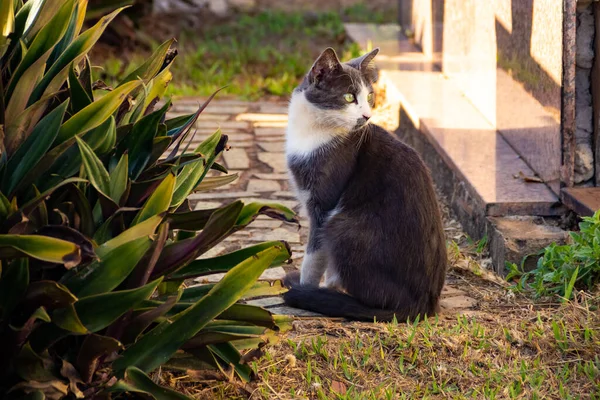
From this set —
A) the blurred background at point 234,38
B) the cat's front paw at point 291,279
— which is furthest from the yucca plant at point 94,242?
the blurred background at point 234,38

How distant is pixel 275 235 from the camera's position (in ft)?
15.8

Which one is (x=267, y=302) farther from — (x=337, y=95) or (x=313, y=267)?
(x=337, y=95)

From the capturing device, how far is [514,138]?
5.11 metres

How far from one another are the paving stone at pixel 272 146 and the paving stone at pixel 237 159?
0.19 metres

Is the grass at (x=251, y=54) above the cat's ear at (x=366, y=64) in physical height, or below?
below

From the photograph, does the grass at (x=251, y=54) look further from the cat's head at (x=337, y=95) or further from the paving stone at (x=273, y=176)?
the cat's head at (x=337, y=95)

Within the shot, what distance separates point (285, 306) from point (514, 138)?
210cm

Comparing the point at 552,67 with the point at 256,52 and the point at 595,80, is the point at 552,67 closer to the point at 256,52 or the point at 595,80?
the point at 595,80

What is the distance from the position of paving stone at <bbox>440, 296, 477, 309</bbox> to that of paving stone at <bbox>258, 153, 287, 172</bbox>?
7.38 ft

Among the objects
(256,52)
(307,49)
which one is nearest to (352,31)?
(307,49)

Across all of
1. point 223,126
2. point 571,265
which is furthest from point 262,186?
point 571,265

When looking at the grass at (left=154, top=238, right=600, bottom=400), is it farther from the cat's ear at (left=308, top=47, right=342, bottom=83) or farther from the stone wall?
the cat's ear at (left=308, top=47, right=342, bottom=83)

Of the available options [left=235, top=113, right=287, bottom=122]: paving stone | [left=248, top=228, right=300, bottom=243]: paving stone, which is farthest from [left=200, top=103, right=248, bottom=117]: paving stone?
[left=248, top=228, right=300, bottom=243]: paving stone

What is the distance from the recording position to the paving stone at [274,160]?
5945mm
